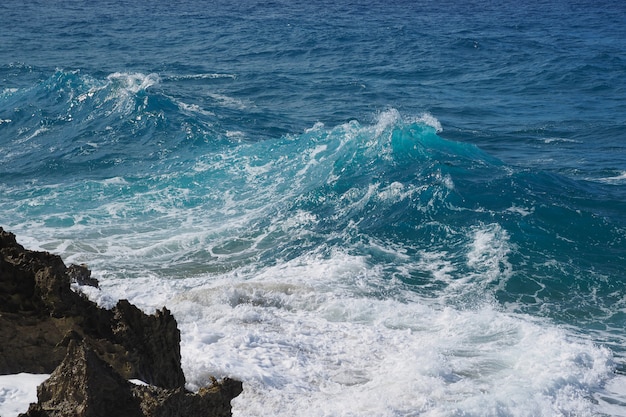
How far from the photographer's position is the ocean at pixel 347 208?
10930 mm

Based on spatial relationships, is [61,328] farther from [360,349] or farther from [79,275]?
[360,349]

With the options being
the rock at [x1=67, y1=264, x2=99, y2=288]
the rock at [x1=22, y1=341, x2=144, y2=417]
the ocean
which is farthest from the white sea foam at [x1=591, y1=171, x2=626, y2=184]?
the rock at [x1=22, y1=341, x2=144, y2=417]

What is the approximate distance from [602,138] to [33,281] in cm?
2029

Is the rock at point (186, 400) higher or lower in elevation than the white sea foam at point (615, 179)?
higher

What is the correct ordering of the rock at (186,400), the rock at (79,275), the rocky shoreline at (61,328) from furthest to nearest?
the rock at (79,275) < the rocky shoreline at (61,328) < the rock at (186,400)

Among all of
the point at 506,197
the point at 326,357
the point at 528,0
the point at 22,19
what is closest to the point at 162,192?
the point at 506,197

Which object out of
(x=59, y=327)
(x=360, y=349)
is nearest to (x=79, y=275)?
(x=59, y=327)

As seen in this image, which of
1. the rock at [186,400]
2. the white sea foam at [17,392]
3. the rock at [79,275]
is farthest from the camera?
the rock at [79,275]

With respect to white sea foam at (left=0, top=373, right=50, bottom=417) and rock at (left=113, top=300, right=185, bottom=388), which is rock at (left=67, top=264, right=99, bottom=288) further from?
white sea foam at (left=0, top=373, right=50, bottom=417)

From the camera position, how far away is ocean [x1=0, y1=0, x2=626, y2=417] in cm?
1093

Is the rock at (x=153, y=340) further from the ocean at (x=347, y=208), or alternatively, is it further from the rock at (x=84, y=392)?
the rock at (x=84, y=392)

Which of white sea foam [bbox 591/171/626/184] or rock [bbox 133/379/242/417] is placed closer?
rock [bbox 133/379/242/417]

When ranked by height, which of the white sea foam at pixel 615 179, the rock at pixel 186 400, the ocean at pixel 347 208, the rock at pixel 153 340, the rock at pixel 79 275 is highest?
the rock at pixel 186 400

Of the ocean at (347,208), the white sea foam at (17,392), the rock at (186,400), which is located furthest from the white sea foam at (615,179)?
the white sea foam at (17,392)
